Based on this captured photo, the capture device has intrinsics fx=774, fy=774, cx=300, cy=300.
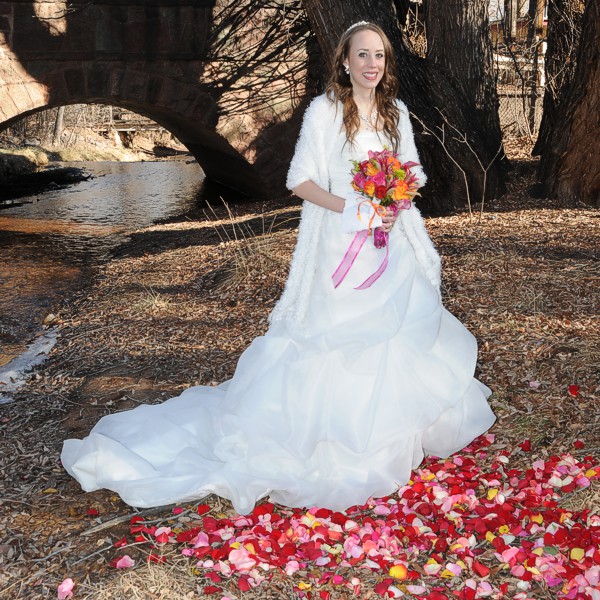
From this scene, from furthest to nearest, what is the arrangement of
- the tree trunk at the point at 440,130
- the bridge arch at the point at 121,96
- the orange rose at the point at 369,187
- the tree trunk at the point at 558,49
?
the bridge arch at the point at 121,96 → the tree trunk at the point at 558,49 → the tree trunk at the point at 440,130 → the orange rose at the point at 369,187

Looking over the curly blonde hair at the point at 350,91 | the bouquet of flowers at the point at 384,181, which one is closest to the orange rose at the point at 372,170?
the bouquet of flowers at the point at 384,181

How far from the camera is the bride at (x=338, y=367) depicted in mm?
3439

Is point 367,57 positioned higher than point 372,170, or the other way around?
point 367,57

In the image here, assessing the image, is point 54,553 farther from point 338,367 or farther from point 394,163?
point 394,163

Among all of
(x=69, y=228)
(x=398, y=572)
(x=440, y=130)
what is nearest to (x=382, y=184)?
(x=398, y=572)

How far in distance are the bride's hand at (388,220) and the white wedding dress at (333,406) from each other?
128 mm

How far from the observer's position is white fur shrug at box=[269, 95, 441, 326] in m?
3.46

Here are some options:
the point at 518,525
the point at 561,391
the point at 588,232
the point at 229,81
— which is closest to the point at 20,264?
the point at 229,81

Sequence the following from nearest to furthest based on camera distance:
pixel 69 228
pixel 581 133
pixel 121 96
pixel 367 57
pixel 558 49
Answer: pixel 367 57 → pixel 581 133 → pixel 558 49 → pixel 121 96 → pixel 69 228

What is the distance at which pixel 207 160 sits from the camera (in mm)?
15000

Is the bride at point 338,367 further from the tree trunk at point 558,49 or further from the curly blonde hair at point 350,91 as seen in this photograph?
the tree trunk at point 558,49

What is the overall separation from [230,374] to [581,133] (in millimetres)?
4547

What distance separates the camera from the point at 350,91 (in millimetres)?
3461

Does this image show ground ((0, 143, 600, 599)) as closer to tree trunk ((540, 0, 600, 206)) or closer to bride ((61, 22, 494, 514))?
bride ((61, 22, 494, 514))
